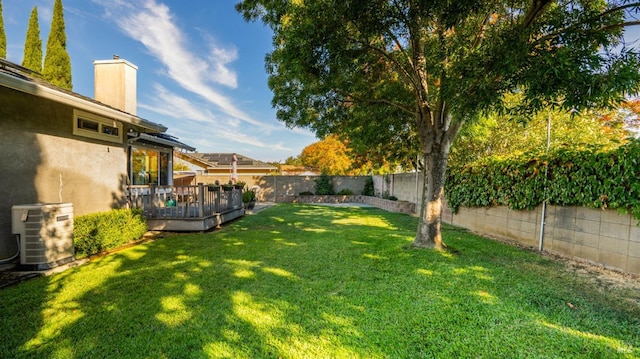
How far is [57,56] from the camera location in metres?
13.3

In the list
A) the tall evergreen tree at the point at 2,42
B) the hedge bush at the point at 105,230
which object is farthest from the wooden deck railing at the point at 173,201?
the tall evergreen tree at the point at 2,42

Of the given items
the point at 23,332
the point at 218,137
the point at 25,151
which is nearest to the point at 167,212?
the point at 25,151

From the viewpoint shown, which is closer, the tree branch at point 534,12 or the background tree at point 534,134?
the tree branch at point 534,12

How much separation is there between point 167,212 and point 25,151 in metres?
3.32

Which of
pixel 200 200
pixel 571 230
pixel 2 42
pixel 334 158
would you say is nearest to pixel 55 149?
pixel 200 200

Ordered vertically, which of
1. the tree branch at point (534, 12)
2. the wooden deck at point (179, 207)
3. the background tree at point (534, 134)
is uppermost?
the tree branch at point (534, 12)

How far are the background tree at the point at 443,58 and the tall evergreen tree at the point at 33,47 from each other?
13.8m

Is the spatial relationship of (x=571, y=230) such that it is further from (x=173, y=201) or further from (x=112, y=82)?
(x=112, y=82)

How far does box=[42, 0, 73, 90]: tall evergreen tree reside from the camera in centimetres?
1321

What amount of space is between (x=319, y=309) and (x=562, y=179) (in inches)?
208

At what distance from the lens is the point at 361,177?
18.2 meters

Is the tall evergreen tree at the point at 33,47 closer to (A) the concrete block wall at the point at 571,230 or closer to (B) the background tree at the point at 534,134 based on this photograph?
(B) the background tree at the point at 534,134

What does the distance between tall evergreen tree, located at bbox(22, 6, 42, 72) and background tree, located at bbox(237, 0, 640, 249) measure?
13.8m

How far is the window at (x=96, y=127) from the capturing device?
5.49m
